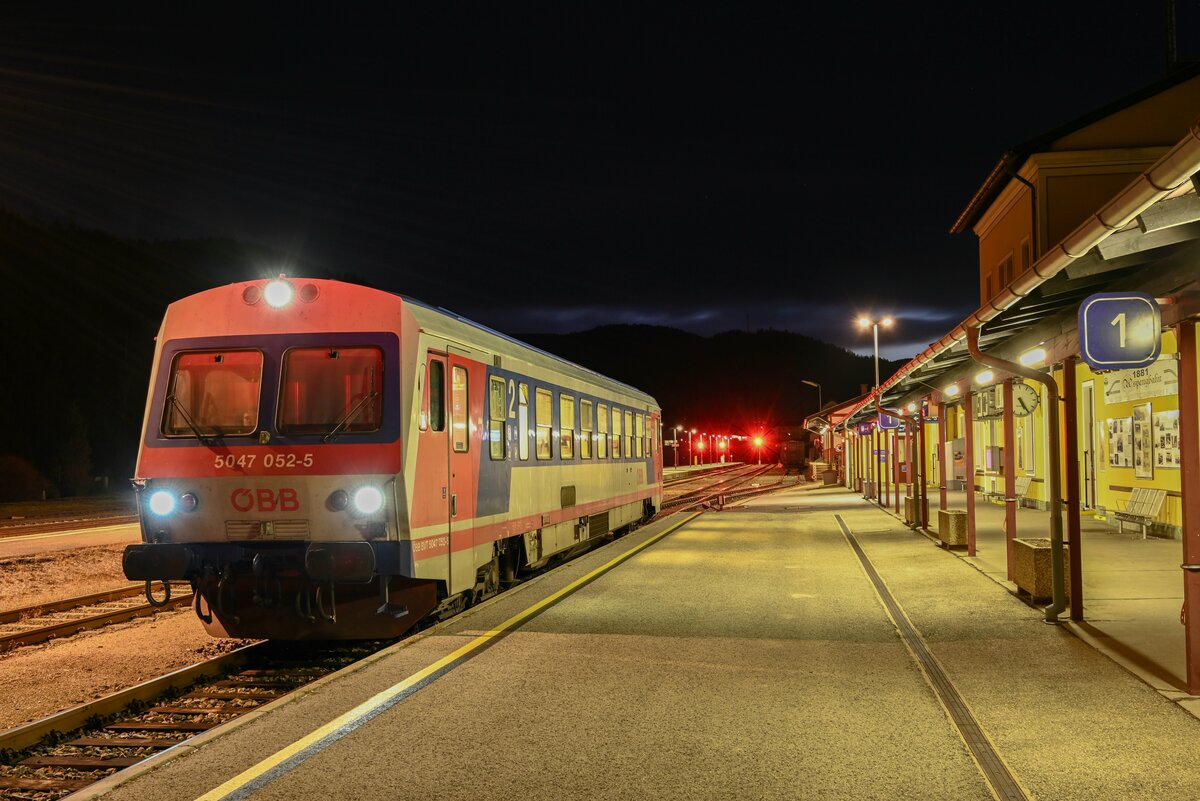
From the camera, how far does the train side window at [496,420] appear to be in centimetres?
1066

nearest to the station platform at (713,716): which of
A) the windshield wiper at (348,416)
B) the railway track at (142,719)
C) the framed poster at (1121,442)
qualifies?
the railway track at (142,719)

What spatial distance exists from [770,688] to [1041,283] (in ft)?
11.9

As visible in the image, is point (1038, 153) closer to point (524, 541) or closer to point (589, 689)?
point (524, 541)

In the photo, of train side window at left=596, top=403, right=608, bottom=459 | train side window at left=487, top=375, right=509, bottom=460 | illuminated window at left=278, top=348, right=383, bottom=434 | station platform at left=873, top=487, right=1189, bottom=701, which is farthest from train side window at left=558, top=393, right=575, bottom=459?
station platform at left=873, top=487, right=1189, bottom=701

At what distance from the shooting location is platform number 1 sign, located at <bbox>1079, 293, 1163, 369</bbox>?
22.8 ft

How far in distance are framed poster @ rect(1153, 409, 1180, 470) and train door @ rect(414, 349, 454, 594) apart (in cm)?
1242

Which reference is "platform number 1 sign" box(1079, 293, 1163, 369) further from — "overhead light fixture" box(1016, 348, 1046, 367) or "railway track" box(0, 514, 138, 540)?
"railway track" box(0, 514, 138, 540)

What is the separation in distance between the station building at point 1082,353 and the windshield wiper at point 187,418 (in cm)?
660

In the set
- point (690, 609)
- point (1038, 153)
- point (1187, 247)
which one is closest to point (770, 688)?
point (690, 609)

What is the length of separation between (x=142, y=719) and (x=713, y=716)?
13.1 feet

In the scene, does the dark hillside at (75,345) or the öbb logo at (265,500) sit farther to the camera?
the dark hillside at (75,345)

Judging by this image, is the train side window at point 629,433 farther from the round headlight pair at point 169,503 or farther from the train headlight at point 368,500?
the round headlight pair at point 169,503

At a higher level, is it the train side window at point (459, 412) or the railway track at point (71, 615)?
the train side window at point (459, 412)

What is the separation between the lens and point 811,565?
14547 mm
